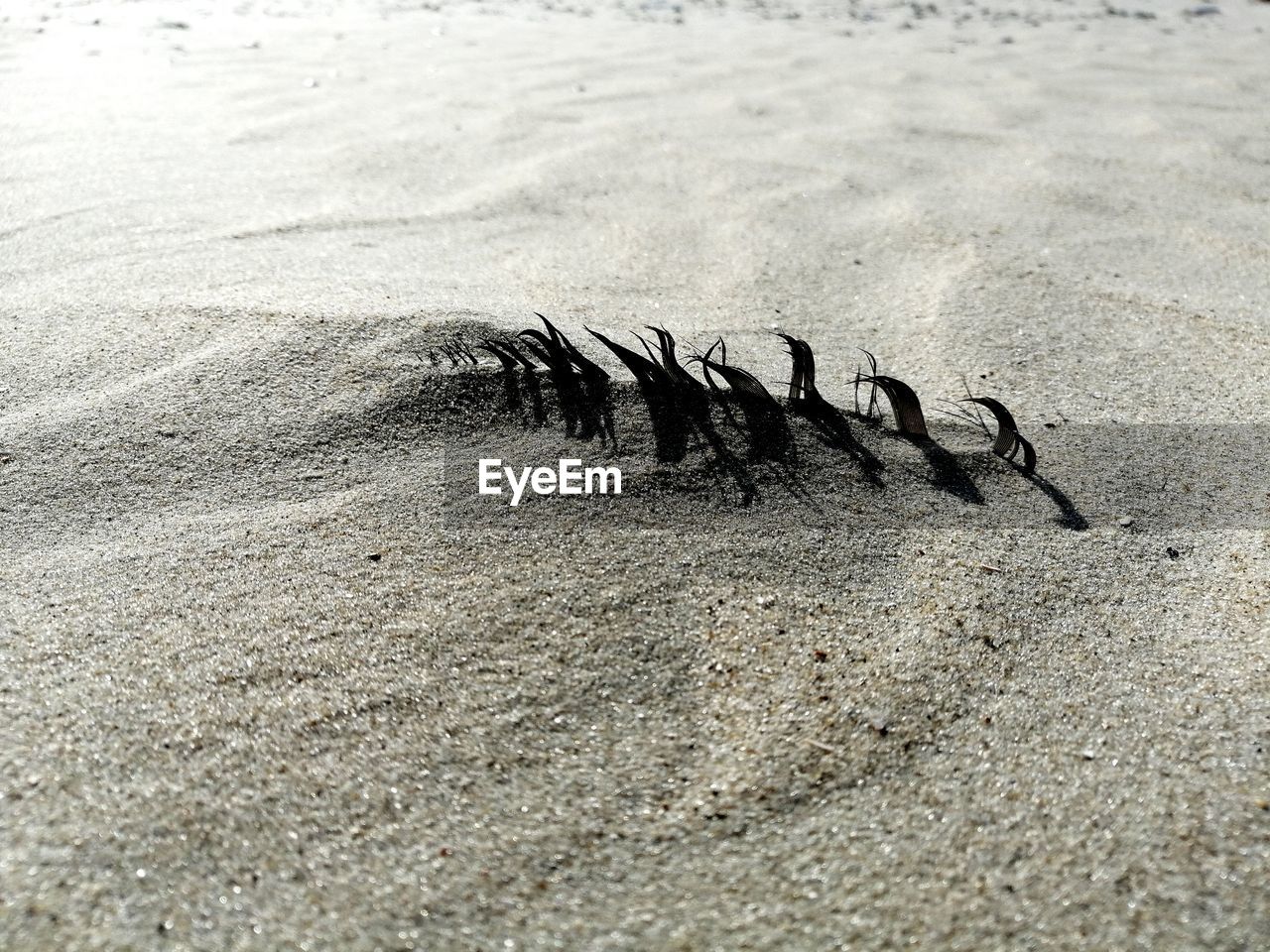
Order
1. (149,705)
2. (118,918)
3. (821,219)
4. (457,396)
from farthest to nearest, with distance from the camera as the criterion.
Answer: (821,219) < (457,396) < (149,705) < (118,918)

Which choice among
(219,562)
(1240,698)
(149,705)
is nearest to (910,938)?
(1240,698)

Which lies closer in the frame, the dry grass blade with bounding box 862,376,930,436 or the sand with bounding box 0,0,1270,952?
the sand with bounding box 0,0,1270,952

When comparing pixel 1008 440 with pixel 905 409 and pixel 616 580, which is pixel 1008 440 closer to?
pixel 905 409

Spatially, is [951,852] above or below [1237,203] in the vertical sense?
below

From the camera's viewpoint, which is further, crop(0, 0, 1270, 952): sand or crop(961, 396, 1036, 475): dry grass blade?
crop(961, 396, 1036, 475): dry grass blade

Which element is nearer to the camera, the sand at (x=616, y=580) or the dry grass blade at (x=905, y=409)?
the sand at (x=616, y=580)

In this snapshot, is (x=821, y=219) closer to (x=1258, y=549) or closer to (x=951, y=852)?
(x=1258, y=549)

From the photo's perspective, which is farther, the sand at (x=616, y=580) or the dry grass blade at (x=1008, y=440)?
the dry grass blade at (x=1008, y=440)

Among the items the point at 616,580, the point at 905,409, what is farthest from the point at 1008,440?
the point at 616,580
